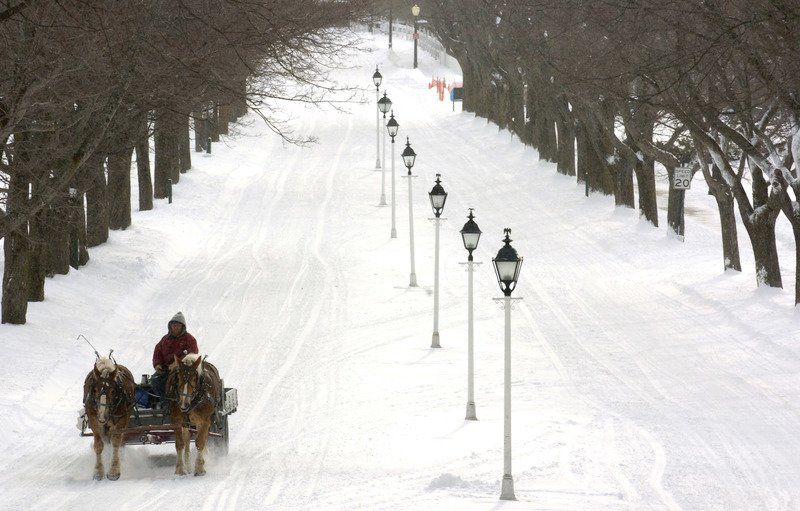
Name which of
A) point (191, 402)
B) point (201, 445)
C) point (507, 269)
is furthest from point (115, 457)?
point (507, 269)

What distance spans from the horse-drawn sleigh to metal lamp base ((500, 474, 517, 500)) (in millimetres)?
3551

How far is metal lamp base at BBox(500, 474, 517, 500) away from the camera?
508 inches

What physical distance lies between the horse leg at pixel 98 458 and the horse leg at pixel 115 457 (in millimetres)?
111

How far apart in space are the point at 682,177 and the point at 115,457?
2035 cm

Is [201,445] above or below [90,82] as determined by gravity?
below

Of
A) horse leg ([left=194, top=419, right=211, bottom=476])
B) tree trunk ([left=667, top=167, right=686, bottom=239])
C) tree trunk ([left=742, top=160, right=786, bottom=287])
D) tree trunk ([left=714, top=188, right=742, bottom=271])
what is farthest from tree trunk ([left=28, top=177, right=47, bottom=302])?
tree trunk ([left=667, top=167, right=686, bottom=239])

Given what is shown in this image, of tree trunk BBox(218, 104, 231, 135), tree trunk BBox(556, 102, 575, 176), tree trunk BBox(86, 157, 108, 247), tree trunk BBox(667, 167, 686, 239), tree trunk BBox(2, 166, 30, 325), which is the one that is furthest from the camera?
tree trunk BBox(218, 104, 231, 135)

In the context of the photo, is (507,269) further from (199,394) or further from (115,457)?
(115,457)

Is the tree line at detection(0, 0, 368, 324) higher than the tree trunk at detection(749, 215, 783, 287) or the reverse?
higher

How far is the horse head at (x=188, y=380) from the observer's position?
1340 cm

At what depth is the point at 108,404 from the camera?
13.3m

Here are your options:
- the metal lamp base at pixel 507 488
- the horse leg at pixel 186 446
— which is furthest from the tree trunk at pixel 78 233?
the metal lamp base at pixel 507 488

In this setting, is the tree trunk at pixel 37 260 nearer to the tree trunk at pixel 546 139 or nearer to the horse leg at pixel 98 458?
the horse leg at pixel 98 458

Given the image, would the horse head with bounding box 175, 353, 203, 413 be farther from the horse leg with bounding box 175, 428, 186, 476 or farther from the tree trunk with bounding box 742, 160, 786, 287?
the tree trunk with bounding box 742, 160, 786, 287
